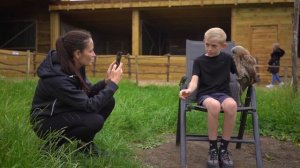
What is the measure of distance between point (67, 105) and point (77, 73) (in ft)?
0.80

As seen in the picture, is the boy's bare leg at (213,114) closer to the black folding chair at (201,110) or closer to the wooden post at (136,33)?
the black folding chair at (201,110)

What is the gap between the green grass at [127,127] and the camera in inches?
103

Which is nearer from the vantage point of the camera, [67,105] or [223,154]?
[67,105]

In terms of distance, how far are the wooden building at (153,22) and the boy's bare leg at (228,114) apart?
33.8 feet

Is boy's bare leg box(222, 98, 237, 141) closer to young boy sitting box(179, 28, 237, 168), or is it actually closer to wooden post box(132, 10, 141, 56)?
young boy sitting box(179, 28, 237, 168)

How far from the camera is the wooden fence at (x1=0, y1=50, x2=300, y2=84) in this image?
14289mm

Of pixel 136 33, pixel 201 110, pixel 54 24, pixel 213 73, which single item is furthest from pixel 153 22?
pixel 201 110

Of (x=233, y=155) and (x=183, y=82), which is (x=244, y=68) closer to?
(x=183, y=82)

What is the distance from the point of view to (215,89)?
3.73 m

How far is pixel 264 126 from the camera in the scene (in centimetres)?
529

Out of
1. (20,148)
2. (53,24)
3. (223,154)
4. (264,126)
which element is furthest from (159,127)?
(53,24)

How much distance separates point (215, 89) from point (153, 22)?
1584 centimetres

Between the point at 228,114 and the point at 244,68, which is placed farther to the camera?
the point at 244,68

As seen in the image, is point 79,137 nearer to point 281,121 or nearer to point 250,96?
point 250,96
